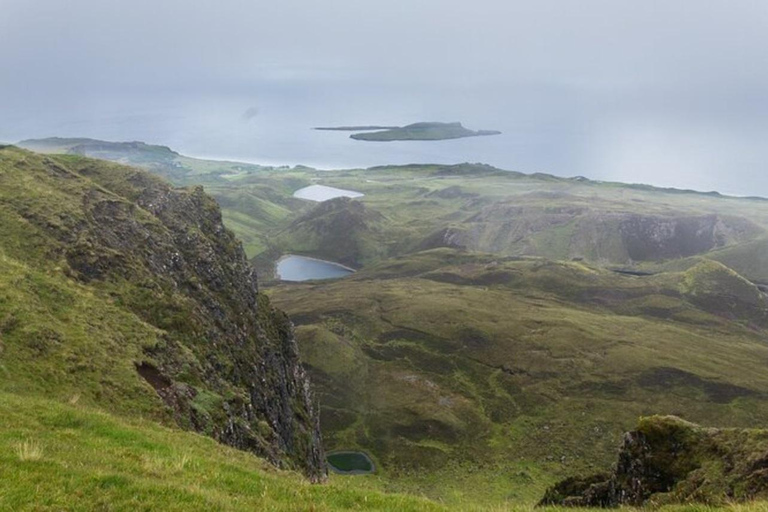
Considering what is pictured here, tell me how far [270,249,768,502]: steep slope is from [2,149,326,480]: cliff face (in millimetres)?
39744

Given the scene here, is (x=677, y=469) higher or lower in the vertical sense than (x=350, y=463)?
higher

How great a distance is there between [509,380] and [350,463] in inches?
2053

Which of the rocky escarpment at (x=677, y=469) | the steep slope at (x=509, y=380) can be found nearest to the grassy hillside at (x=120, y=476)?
the rocky escarpment at (x=677, y=469)

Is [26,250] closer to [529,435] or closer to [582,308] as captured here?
[529,435]

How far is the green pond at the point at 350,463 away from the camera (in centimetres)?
10206

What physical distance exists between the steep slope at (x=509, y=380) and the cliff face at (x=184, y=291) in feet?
130

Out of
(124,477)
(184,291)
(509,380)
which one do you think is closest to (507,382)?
(509,380)

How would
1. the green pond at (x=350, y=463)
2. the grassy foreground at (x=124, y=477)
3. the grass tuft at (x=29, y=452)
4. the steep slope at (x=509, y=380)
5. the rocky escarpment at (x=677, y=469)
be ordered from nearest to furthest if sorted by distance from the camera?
the grassy foreground at (x=124, y=477) < the grass tuft at (x=29, y=452) < the rocky escarpment at (x=677, y=469) < the green pond at (x=350, y=463) < the steep slope at (x=509, y=380)

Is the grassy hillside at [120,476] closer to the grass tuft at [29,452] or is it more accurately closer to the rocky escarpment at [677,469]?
the grass tuft at [29,452]

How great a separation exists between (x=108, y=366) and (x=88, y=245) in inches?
797

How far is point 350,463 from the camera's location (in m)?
105

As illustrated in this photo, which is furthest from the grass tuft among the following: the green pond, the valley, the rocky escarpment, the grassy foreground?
the green pond

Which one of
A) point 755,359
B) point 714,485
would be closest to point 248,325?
point 714,485

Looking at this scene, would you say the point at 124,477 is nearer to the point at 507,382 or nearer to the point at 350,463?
the point at 350,463
